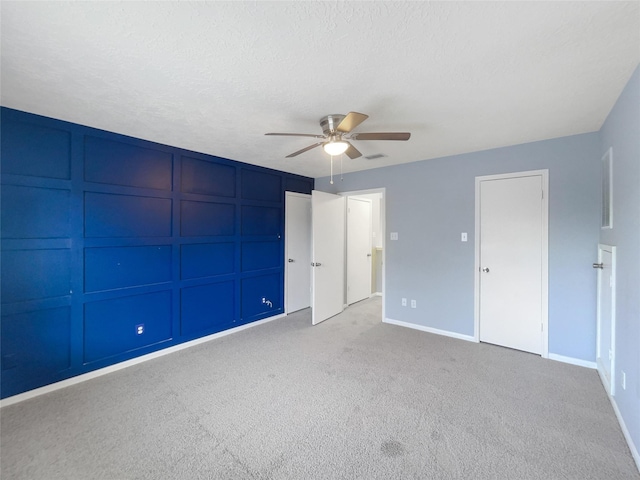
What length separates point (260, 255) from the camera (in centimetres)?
412

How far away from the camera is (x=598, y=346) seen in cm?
265

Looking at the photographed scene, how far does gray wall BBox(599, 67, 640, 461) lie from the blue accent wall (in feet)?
12.3

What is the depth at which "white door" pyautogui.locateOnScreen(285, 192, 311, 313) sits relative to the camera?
14.9 ft

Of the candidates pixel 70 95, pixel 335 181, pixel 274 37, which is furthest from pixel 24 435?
pixel 335 181

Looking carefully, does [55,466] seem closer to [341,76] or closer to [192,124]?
[192,124]

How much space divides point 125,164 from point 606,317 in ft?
15.7

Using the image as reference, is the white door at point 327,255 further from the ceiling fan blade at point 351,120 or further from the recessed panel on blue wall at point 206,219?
the ceiling fan blade at point 351,120

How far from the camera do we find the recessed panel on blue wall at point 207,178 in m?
3.29

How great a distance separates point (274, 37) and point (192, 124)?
1.47m

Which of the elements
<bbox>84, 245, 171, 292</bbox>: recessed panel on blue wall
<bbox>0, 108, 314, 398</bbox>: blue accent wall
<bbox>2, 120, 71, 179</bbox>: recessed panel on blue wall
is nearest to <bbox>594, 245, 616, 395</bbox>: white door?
<bbox>0, 108, 314, 398</bbox>: blue accent wall

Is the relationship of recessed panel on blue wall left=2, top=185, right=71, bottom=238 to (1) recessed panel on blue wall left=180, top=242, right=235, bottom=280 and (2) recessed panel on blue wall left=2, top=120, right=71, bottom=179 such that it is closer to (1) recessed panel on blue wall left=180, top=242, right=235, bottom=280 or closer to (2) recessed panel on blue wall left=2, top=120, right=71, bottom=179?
(2) recessed panel on blue wall left=2, top=120, right=71, bottom=179

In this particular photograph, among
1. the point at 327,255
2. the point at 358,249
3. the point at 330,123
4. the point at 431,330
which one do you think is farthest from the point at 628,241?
the point at 358,249

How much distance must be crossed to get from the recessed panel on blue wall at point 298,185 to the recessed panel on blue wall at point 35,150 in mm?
2697

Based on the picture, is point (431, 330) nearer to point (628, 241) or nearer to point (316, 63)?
point (628, 241)
